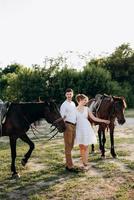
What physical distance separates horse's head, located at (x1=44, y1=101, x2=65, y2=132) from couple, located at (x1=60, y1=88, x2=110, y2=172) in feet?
0.84

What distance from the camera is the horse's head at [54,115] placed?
32.6ft

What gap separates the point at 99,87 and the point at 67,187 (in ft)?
98.7

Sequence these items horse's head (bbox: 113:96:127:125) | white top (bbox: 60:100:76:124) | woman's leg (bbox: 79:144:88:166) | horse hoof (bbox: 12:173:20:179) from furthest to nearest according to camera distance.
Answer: horse's head (bbox: 113:96:127:125) → woman's leg (bbox: 79:144:88:166) → white top (bbox: 60:100:76:124) → horse hoof (bbox: 12:173:20:179)

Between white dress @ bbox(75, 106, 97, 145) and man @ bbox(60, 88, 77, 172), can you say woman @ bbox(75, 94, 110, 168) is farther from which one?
man @ bbox(60, 88, 77, 172)

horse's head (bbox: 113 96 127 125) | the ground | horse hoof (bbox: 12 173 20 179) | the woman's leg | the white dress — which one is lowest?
the ground

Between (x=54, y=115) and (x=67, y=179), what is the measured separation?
157 cm

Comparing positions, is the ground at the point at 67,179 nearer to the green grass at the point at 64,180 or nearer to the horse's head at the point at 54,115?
the green grass at the point at 64,180

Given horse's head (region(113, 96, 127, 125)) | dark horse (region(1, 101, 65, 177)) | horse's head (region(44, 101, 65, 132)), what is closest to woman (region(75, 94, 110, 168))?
horse's head (region(44, 101, 65, 132))

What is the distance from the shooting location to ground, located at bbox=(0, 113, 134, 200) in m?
8.14

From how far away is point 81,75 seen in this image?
128 feet

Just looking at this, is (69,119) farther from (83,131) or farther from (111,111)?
(111,111)

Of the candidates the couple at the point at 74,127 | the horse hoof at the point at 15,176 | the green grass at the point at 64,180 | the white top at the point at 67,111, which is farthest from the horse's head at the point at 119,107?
the horse hoof at the point at 15,176

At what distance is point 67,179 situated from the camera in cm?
945

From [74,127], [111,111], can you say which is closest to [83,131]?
[74,127]
